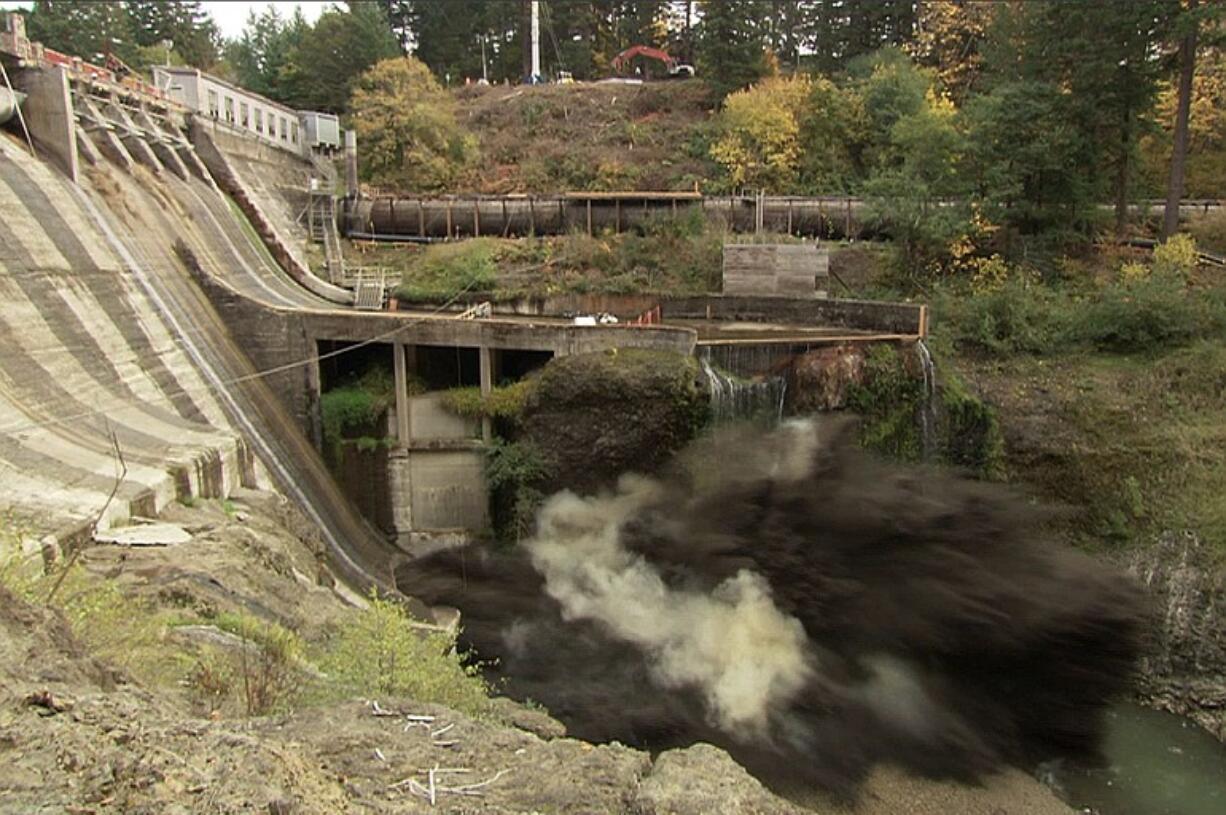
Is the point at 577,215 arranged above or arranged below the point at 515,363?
above

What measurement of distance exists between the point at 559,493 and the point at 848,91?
22875 mm

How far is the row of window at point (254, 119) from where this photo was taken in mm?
30312

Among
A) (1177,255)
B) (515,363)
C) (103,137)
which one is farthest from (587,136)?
(1177,255)

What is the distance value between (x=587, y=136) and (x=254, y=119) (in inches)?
608

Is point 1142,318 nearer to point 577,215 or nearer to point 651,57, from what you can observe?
point 577,215

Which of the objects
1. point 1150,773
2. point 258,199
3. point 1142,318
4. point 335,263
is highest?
point 258,199

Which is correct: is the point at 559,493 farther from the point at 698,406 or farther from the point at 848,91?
the point at 848,91

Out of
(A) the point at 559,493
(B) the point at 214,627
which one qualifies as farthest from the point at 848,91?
(B) the point at 214,627

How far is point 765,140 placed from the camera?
1273 inches

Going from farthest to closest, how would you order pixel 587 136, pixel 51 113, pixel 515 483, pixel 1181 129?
pixel 587 136
pixel 1181 129
pixel 51 113
pixel 515 483

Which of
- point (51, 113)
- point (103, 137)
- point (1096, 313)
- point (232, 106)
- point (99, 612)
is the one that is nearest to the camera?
point (99, 612)

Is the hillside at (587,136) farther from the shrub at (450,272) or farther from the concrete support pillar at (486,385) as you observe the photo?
the concrete support pillar at (486,385)

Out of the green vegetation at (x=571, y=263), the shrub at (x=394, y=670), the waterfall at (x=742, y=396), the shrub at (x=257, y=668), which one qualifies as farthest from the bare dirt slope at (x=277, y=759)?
the green vegetation at (x=571, y=263)

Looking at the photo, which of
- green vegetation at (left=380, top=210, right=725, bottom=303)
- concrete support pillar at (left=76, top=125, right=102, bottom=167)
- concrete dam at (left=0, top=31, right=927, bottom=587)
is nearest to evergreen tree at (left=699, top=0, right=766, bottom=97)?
green vegetation at (left=380, top=210, right=725, bottom=303)
